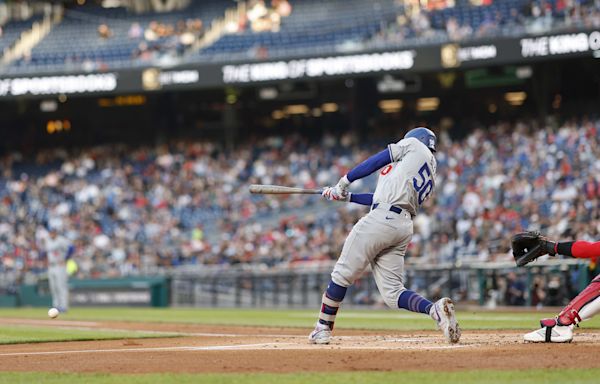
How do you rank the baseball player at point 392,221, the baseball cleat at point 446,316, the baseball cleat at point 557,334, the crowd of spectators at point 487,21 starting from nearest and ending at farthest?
the baseball cleat at point 446,316, the baseball cleat at point 557,334, the baseball player at point 392,221, the crowd of spectators at point 487,21

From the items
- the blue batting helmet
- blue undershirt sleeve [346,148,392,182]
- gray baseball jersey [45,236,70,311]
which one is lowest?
gray baseball jersey [45,236,70,311]

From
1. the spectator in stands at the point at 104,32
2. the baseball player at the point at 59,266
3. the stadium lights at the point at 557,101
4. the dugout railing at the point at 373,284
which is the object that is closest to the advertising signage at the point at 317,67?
the stadium lights at the point at 557,101

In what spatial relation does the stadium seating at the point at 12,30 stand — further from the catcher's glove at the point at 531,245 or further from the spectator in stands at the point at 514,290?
the catcher's glove at the point at 531,245

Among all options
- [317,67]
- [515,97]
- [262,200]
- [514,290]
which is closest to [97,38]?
[317,67]

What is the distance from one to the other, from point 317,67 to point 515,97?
20.2 ft

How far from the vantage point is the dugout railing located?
19469 millimetres

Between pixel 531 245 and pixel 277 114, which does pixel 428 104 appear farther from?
pixel 531 245

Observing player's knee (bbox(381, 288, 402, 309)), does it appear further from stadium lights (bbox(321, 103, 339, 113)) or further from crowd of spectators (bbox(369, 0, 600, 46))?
stadium lights (bbox(321, 103, 339, 113))

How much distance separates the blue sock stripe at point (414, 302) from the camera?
8.95 meters

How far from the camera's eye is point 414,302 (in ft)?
29.7

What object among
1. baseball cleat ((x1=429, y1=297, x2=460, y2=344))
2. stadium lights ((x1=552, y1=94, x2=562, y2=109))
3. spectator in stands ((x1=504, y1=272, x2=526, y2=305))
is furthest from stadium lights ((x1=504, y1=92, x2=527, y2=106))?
baseball cleat ((x1=429, y1=297, x2=460, y2=344))

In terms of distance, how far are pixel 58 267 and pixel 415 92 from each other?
1595cm

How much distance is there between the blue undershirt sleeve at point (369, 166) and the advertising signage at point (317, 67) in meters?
18.9

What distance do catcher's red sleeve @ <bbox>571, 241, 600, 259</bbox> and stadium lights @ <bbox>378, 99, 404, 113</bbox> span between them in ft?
83.2
